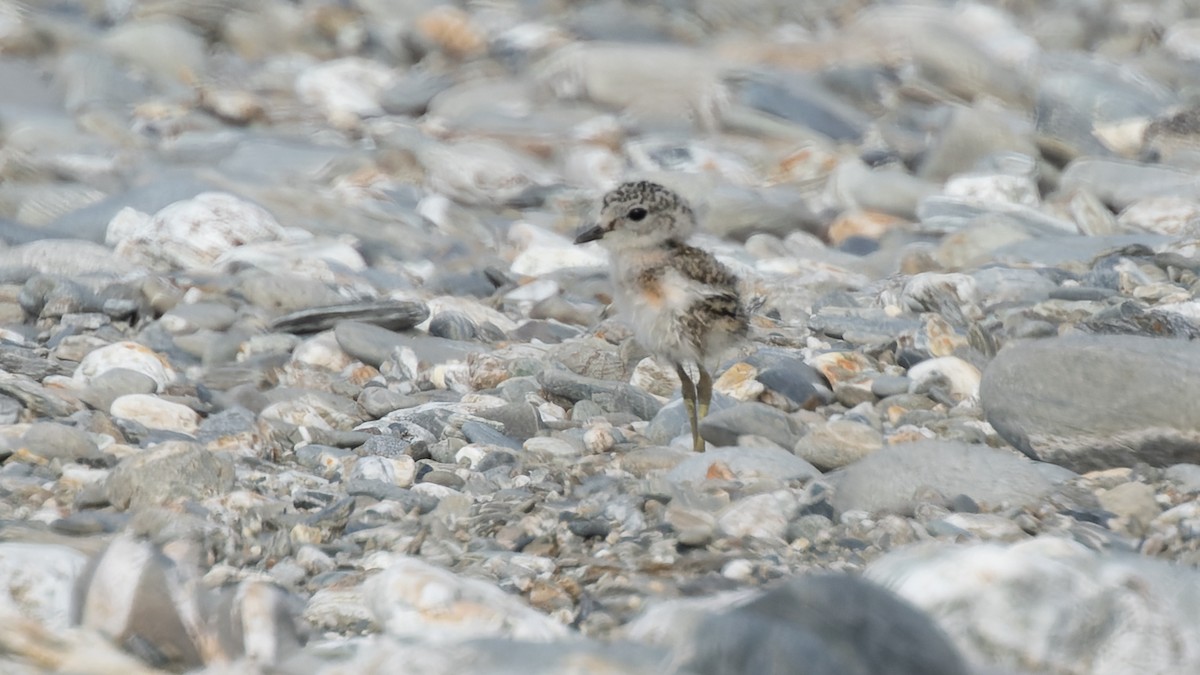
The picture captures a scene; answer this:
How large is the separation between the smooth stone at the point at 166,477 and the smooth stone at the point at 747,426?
1.51 metres

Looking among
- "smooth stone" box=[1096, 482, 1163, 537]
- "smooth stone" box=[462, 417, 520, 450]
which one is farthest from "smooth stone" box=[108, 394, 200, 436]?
"smooth stone" box=[1096, 482, 1163, 537]

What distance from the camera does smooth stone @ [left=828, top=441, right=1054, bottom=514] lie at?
4012 mm

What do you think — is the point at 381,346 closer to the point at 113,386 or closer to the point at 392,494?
the point at 113,386

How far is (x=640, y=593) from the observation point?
3.31 m

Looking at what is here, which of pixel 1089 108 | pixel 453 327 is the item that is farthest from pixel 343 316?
pixel 1089 108

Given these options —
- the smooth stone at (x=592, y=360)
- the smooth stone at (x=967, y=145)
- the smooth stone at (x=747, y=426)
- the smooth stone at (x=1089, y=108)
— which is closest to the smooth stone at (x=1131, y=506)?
the smooth stone at (x=747, y=426)

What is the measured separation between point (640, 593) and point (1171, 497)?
1.62m

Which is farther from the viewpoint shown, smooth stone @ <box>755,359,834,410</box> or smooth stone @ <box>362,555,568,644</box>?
smooth stone @ <box>755,359,834,410</box>

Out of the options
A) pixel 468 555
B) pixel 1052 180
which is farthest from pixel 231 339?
pixel 1052 180

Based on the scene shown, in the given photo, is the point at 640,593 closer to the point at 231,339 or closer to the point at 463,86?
the point at 231,339

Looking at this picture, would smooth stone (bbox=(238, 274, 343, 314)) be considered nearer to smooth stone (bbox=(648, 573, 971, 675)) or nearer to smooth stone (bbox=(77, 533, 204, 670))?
smooth stone (bbox=(77, 533, 204, 670))

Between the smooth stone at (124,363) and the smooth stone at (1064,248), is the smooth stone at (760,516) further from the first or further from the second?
the smooth stone at (1064,248)

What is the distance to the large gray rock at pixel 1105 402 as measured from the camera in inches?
168

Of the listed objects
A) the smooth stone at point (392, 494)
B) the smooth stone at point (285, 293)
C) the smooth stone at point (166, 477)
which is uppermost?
the smooth stone at point (166, 477)
